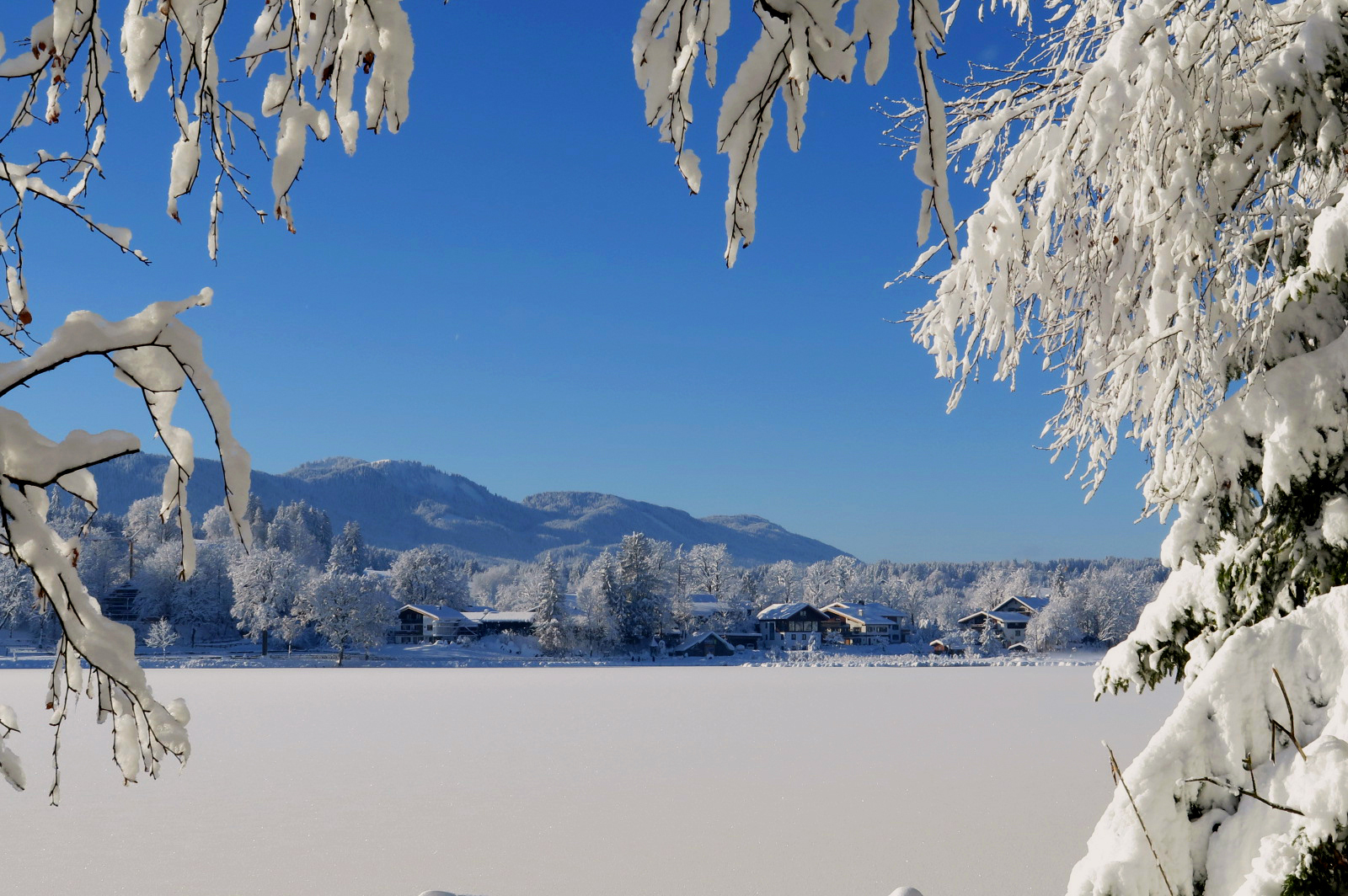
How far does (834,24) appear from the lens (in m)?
1.04

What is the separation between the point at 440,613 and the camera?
6388 centimetres

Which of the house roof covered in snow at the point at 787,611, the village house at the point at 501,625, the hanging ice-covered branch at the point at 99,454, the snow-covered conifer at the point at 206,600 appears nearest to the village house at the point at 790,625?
the house roof covered in snow at the point at 787,611

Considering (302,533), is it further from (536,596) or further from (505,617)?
(536,596)

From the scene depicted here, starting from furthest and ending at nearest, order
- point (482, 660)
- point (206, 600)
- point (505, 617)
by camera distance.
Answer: point (505, 617)
point (206, 600)
point (482, 660)

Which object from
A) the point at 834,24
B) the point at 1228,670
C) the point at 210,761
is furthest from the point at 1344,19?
the point at 210,761

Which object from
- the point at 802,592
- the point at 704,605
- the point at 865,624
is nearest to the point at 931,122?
the point at 865,624

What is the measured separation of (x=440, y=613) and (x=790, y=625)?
25.5 meters

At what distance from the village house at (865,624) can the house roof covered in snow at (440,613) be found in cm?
2661

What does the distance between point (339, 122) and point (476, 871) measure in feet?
23.8

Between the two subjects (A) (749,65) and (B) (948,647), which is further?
(B) (948,647)

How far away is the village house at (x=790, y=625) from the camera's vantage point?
67500mm

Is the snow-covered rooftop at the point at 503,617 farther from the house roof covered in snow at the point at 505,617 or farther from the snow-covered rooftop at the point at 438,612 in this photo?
the snow-covered rooftop at the point at 438,612

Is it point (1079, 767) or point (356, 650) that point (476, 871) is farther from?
point (356, 650)

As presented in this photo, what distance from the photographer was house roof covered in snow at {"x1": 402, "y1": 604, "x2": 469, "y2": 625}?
6336 cm
